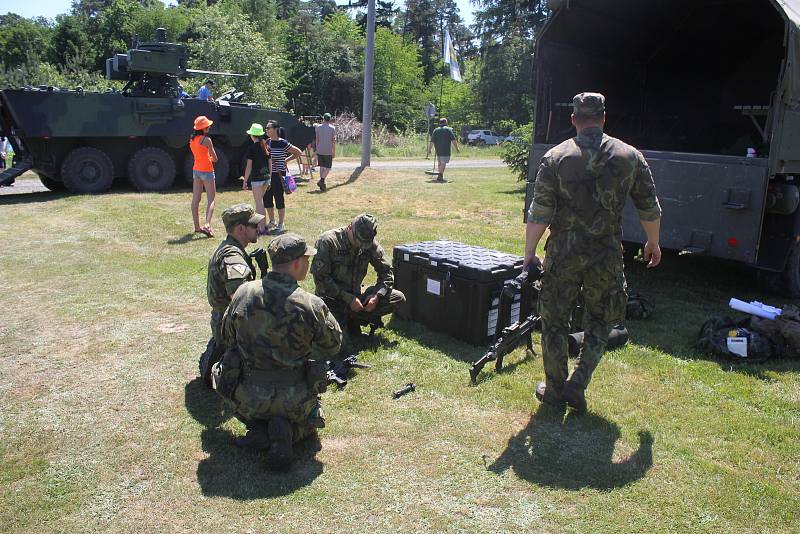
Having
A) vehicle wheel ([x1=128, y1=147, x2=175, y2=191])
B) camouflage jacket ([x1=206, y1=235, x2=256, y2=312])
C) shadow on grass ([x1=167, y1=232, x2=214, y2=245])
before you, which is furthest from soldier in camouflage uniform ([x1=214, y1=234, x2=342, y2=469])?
vehicle wheel ([x1=128, y1=147, x2=175, y2=191])

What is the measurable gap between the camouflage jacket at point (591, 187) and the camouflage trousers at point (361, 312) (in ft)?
6.03

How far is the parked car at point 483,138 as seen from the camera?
4369 cm

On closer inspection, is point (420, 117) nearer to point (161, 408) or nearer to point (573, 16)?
point (573, 16)

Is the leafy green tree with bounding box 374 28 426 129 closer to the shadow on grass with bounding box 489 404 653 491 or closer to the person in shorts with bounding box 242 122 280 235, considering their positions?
the person in shorts with bounding box 242 122 280 235

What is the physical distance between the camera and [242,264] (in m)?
4.45

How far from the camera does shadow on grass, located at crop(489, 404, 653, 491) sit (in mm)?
3637

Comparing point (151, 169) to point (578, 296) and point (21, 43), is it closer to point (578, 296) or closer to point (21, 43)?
point (578, 296)

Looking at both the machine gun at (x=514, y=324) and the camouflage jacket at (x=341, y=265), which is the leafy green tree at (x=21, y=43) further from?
the machine gun at (x=514, y=324)

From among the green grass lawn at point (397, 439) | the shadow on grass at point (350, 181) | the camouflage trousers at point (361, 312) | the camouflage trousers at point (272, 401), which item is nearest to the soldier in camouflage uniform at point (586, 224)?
the green grass lawn at point (397, 439)

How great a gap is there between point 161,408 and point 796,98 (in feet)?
19.1

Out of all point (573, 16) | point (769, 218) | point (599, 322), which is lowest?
point (599, 322)

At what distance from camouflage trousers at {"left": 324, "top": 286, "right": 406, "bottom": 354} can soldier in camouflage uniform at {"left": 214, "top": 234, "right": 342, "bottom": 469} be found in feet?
5.33

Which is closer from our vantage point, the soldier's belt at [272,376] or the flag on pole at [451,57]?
Result: the soldier's belt at [272,376]

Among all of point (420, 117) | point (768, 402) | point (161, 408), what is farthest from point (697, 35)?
point (420, 117)
